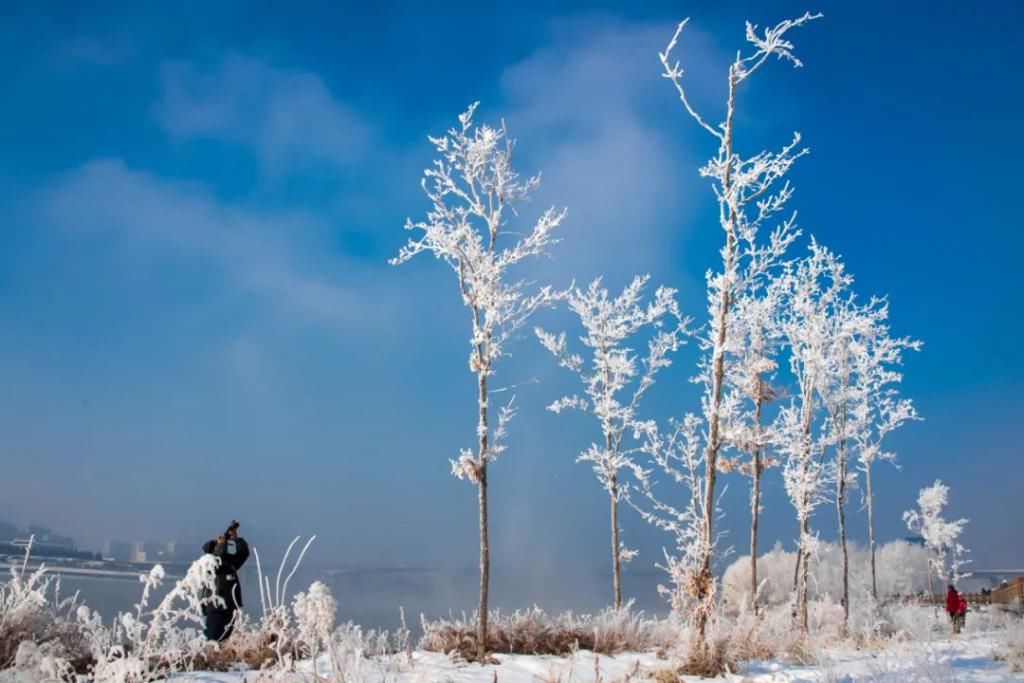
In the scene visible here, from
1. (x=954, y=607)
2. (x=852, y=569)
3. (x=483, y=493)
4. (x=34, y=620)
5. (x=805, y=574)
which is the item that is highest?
(x=483, y=493)

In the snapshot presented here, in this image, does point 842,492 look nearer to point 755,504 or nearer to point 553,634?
point 755,504

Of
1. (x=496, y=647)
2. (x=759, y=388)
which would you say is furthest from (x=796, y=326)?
(x=496, y=647)

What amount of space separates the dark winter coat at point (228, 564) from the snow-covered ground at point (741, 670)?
11.0 feet

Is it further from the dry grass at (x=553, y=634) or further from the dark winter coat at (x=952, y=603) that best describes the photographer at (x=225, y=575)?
the dark winter coat at (x=952, y=603)

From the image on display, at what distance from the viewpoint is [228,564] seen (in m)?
12.0

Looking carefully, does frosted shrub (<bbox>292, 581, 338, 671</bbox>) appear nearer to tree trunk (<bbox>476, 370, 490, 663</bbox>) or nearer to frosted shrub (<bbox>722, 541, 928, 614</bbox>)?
tree trunk (<bbox>476, 370, 490, 663</bbox>)

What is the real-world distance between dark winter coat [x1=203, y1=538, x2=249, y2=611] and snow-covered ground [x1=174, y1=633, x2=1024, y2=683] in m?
3.36

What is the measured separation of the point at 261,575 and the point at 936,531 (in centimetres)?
3805

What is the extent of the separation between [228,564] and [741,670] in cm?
778

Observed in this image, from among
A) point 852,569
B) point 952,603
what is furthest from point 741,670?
point 852,569

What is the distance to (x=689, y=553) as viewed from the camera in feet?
38.5

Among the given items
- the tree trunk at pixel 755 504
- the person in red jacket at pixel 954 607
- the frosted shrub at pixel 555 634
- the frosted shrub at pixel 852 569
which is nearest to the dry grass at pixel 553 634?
the frosted shrub at pixel 555 634

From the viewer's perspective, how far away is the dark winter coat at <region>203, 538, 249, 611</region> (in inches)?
463

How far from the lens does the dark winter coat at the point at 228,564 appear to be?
11758 mm
